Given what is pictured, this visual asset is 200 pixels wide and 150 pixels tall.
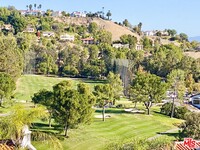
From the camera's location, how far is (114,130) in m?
45.8

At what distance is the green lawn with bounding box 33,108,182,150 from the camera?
39.0 meters

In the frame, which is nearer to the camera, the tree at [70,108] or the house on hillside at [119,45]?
the tree at [70,108]

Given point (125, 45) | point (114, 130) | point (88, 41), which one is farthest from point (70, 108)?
point (125, 45)

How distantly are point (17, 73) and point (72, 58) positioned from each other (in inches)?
1894

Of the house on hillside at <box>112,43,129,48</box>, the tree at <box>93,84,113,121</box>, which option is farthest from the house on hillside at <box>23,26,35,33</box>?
the tree at <box>93,84,113,121</box>

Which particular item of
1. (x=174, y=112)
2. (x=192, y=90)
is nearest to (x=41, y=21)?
(x=192, y=90)

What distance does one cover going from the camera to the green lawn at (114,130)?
3900cm

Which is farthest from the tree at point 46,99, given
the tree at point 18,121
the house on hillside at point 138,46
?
the house on hillside at point 138,46

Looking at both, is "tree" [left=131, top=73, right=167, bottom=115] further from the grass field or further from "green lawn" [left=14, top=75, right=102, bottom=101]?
"green lawn" [left=14, top=75, right=102, bottom=101]

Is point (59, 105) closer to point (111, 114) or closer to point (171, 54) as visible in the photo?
point (111, 114)

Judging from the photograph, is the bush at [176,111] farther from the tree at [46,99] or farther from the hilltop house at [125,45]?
the hilltop house at [125,45]

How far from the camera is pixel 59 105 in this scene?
39531 millimetres

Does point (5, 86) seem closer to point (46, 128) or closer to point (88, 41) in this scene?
point (46, 128)

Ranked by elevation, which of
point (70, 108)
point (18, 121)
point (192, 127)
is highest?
point (18, 121)
